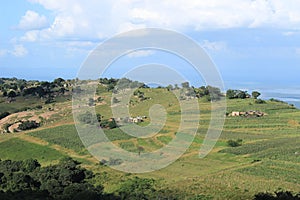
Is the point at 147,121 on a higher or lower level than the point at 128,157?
higher

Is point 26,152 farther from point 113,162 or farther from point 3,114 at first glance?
point 3,114

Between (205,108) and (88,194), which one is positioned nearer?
(88,194)

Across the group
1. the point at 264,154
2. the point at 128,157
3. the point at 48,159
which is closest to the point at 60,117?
the point at 48,159

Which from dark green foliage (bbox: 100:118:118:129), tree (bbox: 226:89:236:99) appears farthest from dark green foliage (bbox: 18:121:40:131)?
tree (bbox: 226:89:236:99)

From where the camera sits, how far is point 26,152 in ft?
154

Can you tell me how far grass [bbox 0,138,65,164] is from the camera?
1724 inches

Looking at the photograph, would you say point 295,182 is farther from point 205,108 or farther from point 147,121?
point 205,108

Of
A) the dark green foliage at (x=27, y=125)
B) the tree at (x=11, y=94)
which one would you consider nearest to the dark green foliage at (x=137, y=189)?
the dark green foliage at (x=27, y=125)

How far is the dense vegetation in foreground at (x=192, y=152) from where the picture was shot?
28.9 metres

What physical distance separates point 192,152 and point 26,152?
59.4 feet

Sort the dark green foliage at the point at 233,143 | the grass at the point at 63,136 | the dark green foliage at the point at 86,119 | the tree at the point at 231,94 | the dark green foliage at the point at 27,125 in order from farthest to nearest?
the tree at the point at 231,94 → the dark green foliage at the point at 27,125 → the dark green foliage at the point at 86,119 → the grass at the point at 63,136 → the dark green foliage at the point at 233,143

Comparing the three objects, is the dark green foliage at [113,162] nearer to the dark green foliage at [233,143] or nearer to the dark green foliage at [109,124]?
the dark green foliage at [233,143]

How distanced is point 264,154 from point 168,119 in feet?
65.4

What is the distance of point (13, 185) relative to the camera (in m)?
30.4
